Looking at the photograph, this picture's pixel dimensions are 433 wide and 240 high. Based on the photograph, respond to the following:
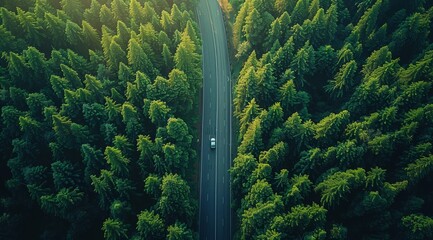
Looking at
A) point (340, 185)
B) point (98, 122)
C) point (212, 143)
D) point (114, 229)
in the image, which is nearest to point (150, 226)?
point (114, 229)

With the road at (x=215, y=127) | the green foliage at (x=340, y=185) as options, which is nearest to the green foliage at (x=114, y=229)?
the road at (x=215, y=127)

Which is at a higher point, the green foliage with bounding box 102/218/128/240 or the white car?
the white car

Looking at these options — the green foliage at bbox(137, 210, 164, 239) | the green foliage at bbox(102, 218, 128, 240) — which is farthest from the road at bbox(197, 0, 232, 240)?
the green foliage at bbox(102, 218, 128, 240)

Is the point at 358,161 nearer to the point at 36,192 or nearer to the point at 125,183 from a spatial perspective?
the point at 125,183

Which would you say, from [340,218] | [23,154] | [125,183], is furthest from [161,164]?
[340,218]

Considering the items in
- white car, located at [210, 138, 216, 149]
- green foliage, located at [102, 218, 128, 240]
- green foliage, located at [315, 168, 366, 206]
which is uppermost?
green foliage, located at [315, 168, 366, 206]

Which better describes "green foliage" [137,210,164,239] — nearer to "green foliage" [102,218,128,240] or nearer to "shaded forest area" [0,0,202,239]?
"shaded forest area" [0,0,202,239]

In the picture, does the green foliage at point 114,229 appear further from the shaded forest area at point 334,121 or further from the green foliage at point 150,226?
the shaded forest area at point 334,121
